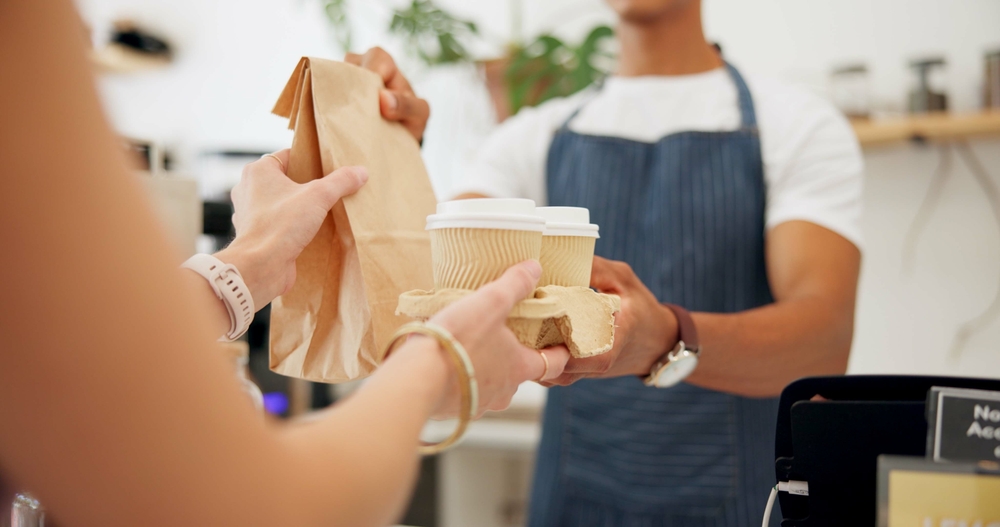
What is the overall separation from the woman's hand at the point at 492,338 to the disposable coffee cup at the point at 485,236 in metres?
0.03

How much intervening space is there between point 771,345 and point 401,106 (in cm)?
67

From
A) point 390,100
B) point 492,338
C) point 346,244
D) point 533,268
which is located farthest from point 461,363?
point 390,100

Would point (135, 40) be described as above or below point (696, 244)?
above

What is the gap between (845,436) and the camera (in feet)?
1.74

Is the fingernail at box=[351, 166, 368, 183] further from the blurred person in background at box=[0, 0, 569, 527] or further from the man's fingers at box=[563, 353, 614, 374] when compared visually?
the blurred person in background at box=[0, 0, 569, 527]

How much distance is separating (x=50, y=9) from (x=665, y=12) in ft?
4.02

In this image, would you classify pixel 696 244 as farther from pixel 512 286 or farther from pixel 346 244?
pixel 512 286

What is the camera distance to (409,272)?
78cm

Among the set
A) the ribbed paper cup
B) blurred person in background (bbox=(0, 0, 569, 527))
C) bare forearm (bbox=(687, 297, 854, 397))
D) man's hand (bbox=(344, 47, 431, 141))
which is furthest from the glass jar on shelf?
blurred person in background (bbox=(0, 0, 569, 527))

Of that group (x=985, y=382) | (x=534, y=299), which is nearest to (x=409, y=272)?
(x=534, y=299)

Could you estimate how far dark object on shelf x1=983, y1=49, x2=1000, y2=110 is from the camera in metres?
2.17

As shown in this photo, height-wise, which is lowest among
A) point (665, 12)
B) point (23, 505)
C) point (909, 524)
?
point (23, 505)

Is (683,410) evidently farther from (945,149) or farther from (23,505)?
(945,149)

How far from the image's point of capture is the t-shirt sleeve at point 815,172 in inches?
48.9
